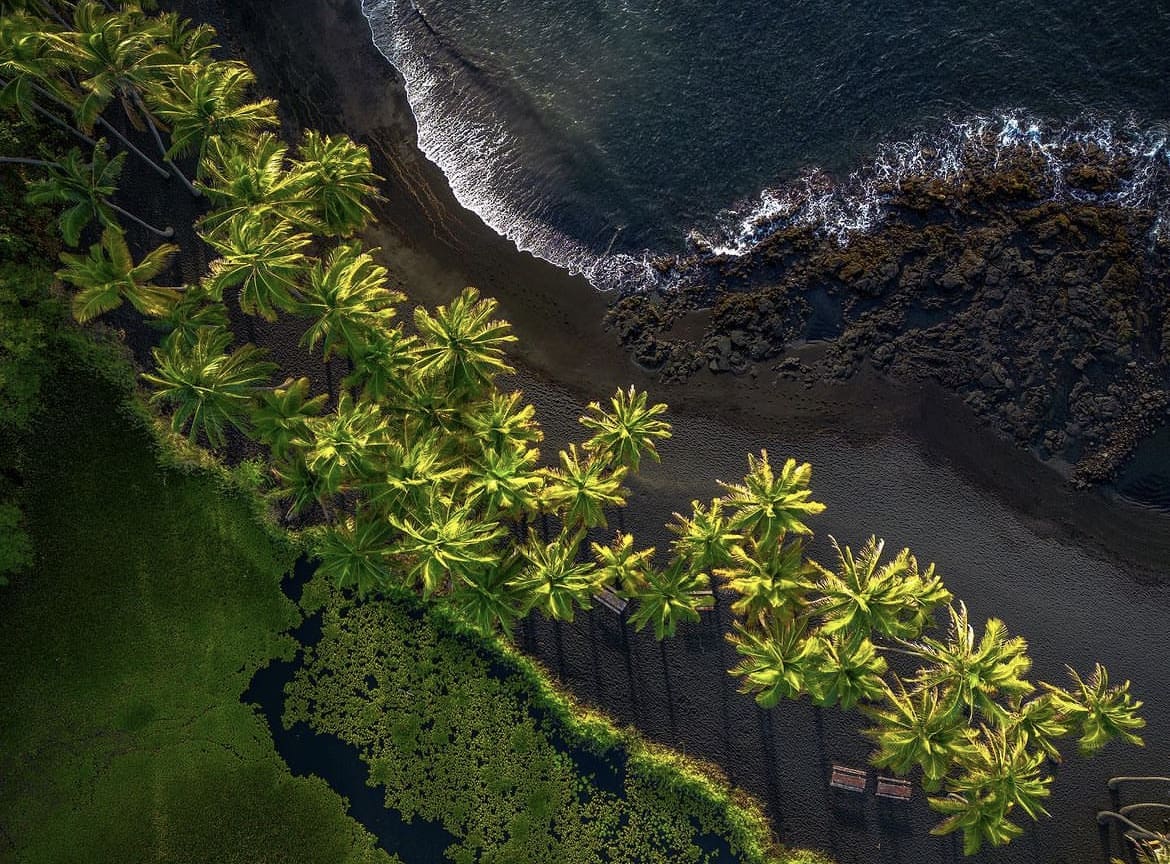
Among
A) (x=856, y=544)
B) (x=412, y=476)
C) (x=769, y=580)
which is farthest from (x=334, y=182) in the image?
(x=856, y=544)

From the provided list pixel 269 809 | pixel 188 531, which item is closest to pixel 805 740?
pixel 269 809

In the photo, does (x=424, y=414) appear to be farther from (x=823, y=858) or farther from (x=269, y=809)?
A: (x=823, y=858)

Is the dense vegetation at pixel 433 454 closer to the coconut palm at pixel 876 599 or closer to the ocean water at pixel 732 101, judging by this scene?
the coconut palm at pixel 876 599

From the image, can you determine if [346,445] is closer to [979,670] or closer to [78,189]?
[78,189]

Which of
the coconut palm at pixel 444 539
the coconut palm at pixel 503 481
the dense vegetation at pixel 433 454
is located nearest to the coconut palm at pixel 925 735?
the dense vegetation at pixel 433 454

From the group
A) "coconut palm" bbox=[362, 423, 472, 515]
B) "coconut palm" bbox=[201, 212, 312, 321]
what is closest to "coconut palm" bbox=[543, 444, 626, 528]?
"coconut palm" bbox=[362, 423, 472, 515]

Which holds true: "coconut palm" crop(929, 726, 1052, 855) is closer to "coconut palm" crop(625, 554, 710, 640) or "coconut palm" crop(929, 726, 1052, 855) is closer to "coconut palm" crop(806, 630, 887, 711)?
"coconut palm" crop(806, 630, 887, 711)
